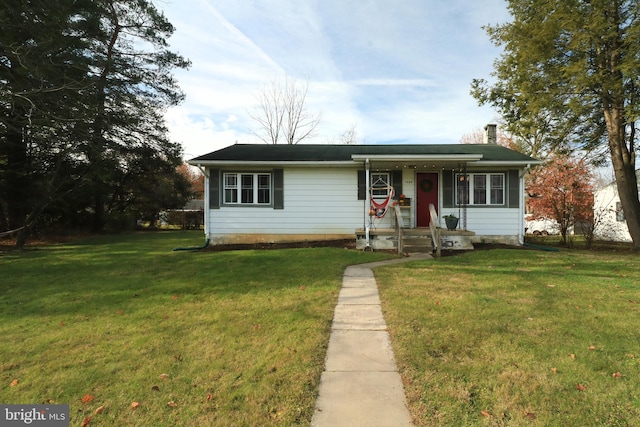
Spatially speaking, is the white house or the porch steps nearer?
the porch steps

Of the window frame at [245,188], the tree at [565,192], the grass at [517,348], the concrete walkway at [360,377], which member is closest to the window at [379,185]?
the window frame at [245,188]

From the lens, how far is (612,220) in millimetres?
18859

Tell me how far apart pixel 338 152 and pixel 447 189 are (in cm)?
418

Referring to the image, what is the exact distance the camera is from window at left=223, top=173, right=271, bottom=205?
11.8 m

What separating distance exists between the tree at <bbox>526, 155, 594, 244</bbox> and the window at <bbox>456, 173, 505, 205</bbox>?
183 inches

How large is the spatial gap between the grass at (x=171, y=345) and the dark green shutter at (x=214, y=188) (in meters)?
5.00

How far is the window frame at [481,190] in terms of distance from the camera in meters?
11.4

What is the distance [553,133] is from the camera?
13.9m

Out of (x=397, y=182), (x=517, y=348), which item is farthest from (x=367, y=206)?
(x=517, y=348)

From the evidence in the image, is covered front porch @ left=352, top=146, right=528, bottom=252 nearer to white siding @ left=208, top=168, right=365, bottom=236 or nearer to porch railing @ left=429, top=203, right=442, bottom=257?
white siding @ left=208, top=168, right=365, bottom=236

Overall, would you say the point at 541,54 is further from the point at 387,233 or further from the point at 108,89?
the point at 108,89

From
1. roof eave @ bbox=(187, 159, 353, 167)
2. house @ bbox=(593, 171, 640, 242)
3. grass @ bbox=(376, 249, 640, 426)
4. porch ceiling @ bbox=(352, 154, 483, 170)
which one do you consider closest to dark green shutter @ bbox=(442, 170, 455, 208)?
porch ceiling @ bbox=(352, 154, 483, 170)

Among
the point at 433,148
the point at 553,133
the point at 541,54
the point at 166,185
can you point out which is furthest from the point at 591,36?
the point at 166,185

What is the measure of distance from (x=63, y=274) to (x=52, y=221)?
563 inches
